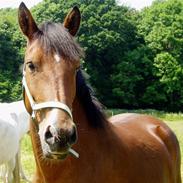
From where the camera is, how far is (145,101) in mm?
42156

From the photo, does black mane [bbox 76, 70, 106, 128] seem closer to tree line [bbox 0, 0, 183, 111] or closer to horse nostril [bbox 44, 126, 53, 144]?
horse nostril [bbox 44, 126, 53, 144]

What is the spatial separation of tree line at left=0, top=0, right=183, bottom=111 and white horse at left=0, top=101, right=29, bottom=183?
3304cm

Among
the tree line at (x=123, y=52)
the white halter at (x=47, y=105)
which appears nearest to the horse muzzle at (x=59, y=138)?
the white halter at (x=47, y=105)

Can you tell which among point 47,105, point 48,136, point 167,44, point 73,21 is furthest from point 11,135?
point 167,44

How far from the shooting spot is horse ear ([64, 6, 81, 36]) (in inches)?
123

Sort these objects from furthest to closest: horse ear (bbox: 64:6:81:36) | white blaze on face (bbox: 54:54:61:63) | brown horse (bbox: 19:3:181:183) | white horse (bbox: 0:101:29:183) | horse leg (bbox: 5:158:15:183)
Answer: horse leg (bbox: 5:158:15:183) < white horse (bbox: 0:101:29:183) < horse ear (bbox: 64:6:81:36) < white blaze on face (bbox: 54:54:61:63) < brown horse (bbox: 19:3:181:183)

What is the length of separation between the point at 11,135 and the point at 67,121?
404 centimetres

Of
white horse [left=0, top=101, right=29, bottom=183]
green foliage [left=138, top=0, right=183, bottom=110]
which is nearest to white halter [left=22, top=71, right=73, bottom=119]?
white horse [left=0, top=101, right=29, bottom=183]

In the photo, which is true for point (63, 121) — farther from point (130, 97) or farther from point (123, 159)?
point (130, 97)

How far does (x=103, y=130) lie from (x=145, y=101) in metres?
39.2

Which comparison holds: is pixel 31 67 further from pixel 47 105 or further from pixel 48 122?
pixel 48 122

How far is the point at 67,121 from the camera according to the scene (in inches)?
101

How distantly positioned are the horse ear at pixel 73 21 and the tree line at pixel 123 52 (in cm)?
3720

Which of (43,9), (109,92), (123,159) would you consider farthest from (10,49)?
(123,159)
